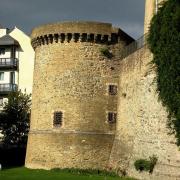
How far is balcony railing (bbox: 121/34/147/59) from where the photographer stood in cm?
3299

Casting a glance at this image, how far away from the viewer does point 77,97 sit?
3591 cm

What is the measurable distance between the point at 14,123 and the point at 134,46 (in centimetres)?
2102

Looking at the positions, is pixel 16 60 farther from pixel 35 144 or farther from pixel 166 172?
pixel 166 172

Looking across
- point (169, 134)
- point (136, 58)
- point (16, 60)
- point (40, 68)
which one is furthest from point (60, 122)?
point (16, 60)

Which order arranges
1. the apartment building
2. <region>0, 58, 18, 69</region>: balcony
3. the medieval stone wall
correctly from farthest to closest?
<region>0, 58, 18, 69</region>: balcony → the apartment building → the medieval stone wall

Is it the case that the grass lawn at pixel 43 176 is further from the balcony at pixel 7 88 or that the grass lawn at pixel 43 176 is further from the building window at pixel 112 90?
the balcony at pixel 7 88

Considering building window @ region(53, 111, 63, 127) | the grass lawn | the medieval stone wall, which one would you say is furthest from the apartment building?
the medieval stone wall

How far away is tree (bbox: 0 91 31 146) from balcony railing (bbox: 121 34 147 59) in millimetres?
18543

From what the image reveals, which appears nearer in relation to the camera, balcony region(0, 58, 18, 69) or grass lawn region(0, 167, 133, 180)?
grass lawn region(0, 167, 133, 180)

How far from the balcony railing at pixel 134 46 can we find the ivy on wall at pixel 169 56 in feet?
15.3

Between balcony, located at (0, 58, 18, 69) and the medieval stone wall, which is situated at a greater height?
balcony, located at (0, 58, 18, 69)

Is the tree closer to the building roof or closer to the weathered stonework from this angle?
the building roof

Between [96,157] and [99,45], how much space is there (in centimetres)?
703

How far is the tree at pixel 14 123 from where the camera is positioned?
5222 centimetres
